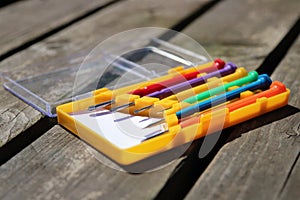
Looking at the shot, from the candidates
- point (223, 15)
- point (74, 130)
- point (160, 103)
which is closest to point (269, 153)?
point (160, 103)

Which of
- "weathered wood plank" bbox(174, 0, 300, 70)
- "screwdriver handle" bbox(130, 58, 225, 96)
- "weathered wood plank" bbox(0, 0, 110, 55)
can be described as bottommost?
"weathered wood plank" bbox(0, 0, 110, 55)

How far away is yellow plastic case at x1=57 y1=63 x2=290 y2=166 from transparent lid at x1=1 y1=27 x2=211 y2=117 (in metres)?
0.06

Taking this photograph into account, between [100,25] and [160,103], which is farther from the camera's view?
[100,25]

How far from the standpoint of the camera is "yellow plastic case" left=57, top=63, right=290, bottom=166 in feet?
2.31

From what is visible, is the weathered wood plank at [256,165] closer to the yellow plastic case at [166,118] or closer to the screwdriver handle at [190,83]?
the yellow plastic case at [166,118]

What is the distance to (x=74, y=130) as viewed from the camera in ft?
2.57

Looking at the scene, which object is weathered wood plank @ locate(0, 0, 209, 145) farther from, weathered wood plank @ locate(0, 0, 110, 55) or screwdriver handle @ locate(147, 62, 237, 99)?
screwdriver handle @ locate(147, 62, 237, 99)

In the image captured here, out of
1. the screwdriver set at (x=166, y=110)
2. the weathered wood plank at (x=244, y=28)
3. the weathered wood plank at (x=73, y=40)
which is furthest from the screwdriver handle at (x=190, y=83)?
the weathered wood plank at (x=73, y=40)

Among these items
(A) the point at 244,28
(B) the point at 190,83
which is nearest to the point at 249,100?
(B) the point at 190,83

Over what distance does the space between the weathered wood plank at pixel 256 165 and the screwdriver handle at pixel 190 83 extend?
15 centimetres

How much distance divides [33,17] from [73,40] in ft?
0.71

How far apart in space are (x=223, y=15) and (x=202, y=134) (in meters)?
0.73

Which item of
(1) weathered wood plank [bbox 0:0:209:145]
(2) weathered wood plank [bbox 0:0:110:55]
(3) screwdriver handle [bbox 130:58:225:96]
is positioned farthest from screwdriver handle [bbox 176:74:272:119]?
(2) weathered wood plank [bbox 0:0:110:55]

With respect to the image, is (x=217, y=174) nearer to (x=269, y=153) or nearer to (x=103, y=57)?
(x=269, y=153)
